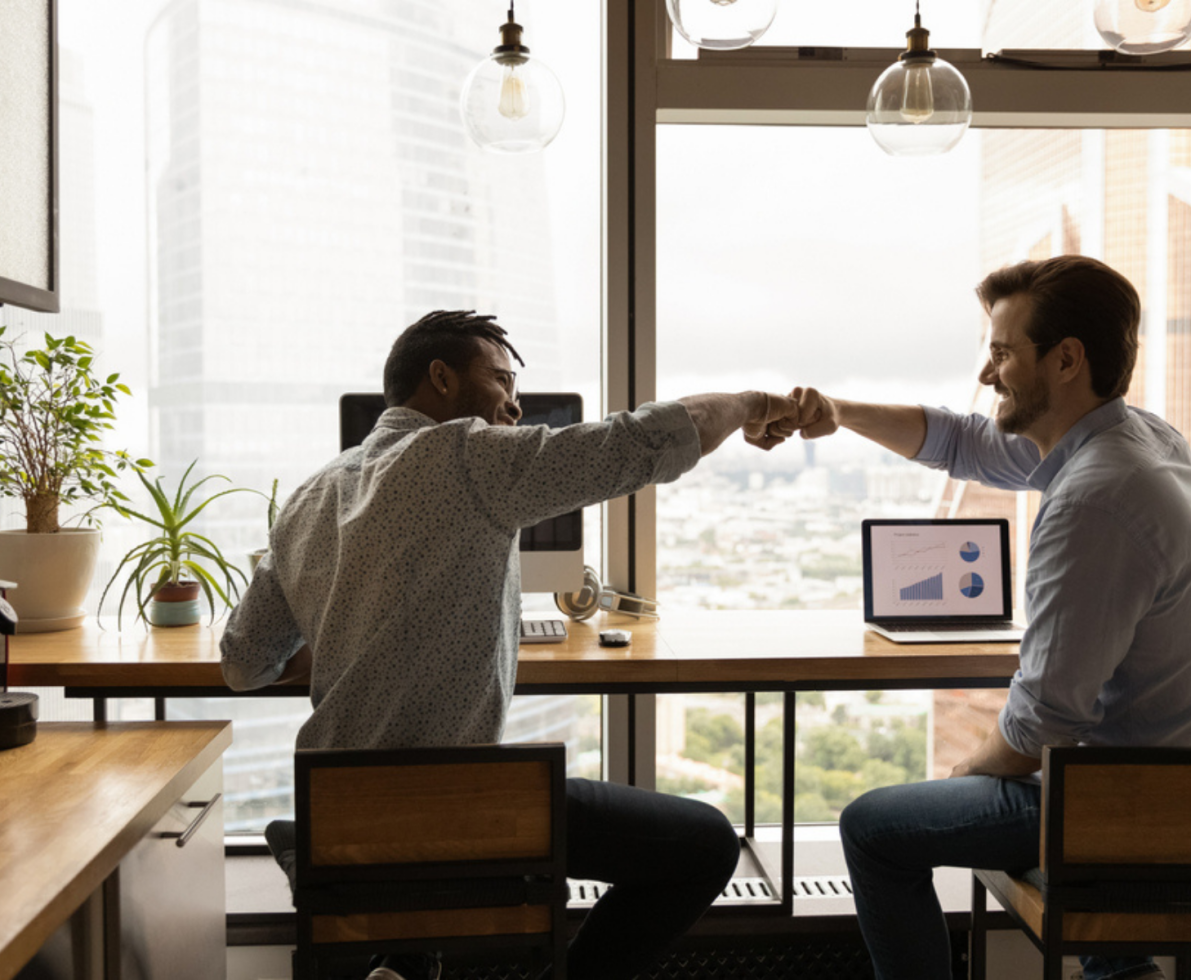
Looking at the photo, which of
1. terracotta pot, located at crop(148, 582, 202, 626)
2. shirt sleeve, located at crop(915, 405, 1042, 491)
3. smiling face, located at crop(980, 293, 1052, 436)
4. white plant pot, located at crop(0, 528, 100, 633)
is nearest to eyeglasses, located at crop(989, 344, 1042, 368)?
smiling face, located at crop(980, 293, 1052, 436)

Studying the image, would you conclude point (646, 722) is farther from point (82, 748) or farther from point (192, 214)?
point (192, 214)

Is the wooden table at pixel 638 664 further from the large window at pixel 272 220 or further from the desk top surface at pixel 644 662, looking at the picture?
the large window at pixel 272 220

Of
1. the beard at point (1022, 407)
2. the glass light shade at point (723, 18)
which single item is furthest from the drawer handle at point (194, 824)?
the beard at point (1022, 407)

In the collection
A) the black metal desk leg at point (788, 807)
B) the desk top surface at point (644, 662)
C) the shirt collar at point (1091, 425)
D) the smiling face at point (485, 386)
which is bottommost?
the black metal desk leg at point (788, 807)

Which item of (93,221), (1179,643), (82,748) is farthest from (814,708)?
(93,221)

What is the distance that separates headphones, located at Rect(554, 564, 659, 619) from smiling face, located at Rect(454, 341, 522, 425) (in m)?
0.89

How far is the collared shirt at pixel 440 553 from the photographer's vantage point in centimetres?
141

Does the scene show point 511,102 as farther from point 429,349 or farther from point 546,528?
point 546,528

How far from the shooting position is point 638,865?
5.51 feet

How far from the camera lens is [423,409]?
1.65 meters

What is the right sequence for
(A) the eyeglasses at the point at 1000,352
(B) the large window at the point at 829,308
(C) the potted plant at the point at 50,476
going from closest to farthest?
(A) the eyeglasses at the point at 1000,352 → (C) the potted plant at the point at 50,476 → (B) the large window at the point at 829,308

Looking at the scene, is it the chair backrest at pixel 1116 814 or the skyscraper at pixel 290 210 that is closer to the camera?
the chair backrest at pixel 1116 814

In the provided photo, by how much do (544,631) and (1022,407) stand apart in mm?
1125

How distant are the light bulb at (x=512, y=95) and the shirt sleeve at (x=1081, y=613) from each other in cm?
119
